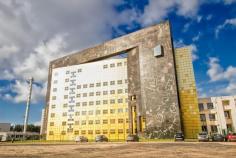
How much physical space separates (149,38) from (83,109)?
33.6 m

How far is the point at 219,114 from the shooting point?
61.1 metres

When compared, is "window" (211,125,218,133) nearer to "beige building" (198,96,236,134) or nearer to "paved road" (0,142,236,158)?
"beige building" (198,96,236,134)

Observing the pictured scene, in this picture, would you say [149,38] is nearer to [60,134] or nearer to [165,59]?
[165,59]

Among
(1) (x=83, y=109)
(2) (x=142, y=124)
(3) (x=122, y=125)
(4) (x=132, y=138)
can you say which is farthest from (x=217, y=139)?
(1) (x=83, y=109)

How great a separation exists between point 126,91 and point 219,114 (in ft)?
99.0

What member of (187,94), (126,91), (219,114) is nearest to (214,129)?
(219,114)

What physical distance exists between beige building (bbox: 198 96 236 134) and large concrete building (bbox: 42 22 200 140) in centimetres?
1367

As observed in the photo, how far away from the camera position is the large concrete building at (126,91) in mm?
53094

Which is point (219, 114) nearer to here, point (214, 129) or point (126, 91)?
point (214, 129)

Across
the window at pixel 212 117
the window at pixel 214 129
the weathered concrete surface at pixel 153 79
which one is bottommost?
the window at pixel 214 129

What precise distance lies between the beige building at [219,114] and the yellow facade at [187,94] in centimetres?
1349

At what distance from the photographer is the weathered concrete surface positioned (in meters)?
52.0

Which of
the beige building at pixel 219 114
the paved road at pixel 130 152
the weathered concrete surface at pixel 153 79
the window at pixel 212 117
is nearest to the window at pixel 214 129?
the beige building at pixel 219 114

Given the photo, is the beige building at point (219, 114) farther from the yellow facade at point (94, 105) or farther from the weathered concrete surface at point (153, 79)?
the yellow facade at point (94, 105)
